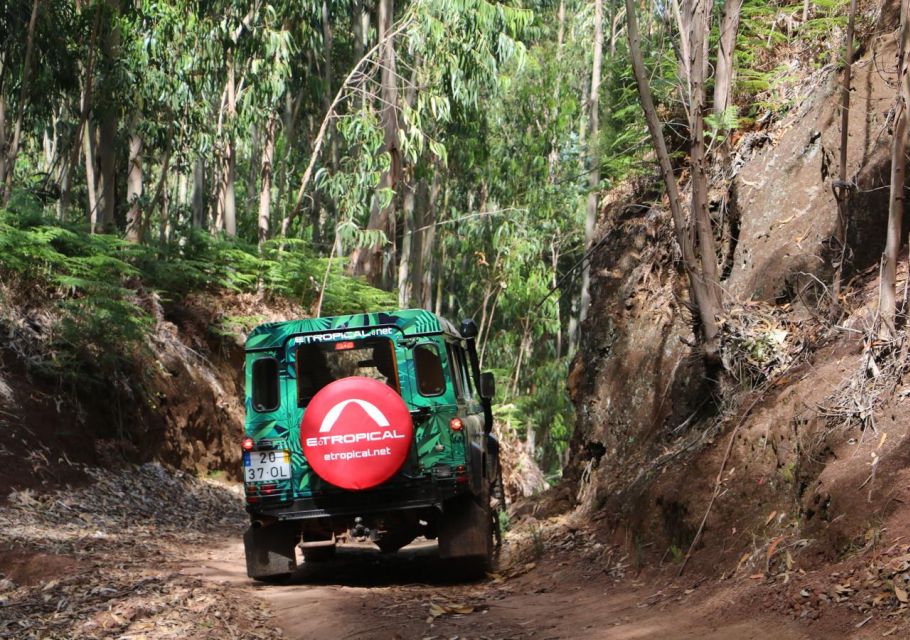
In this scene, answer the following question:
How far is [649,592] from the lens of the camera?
7.07 metres

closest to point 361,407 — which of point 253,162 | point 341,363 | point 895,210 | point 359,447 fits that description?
point 359,447

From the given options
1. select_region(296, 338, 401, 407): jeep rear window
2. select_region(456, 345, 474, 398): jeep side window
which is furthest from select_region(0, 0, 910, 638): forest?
select_region(296, 338, 401, 407): jeep rear window

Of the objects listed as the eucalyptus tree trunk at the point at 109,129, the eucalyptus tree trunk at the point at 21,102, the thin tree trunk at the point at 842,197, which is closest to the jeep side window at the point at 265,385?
the thin tree trunk at the point at 842,197

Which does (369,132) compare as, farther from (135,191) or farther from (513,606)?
(513,606)

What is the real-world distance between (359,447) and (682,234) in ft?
10.6

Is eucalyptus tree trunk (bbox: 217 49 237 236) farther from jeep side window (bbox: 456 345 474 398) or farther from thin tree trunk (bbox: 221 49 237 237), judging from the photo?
jeep side window (bbox: 456 345 474 398)

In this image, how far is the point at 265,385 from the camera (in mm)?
8305

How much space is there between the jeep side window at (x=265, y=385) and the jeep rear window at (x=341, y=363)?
196 millimetres

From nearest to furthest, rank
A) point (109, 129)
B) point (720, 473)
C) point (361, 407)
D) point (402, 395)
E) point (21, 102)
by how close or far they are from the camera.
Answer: point (720, 473) < point (361, 407) < point (402, 395) < point (21, 102) < point (109, 129)

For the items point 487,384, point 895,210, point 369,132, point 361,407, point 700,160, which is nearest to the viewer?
point 895,210

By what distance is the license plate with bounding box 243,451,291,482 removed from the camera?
8.03m

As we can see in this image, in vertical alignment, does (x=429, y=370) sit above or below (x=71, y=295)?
below

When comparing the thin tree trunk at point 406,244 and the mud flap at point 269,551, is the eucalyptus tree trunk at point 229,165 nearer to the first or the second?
the thin tree trunk at point 406,244

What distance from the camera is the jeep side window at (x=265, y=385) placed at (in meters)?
8.23
